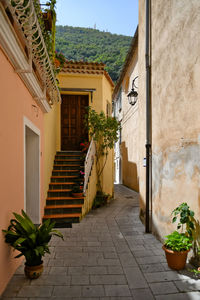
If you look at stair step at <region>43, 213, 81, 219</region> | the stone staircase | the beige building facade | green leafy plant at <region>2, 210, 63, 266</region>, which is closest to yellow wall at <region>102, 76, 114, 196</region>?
the stone staircase

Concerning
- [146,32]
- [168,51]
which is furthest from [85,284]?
[146,32]

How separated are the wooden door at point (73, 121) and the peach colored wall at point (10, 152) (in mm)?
5886

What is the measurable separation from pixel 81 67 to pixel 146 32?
4.35m

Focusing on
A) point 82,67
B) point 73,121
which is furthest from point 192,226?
point 82,67

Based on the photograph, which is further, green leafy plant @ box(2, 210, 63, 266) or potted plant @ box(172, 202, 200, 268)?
potted plant @ box(172, 202, 200, 268)

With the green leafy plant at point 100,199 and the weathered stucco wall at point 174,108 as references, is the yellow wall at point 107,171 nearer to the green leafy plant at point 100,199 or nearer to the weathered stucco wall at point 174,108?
the green leafy plant at point 100,199

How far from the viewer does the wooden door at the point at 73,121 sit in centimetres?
974

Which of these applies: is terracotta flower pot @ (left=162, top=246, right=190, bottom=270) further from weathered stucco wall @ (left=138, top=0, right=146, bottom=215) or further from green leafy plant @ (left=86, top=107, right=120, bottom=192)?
green leafy plant @ (left=86, top=107, right=120, bottom=192)

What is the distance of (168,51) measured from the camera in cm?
431

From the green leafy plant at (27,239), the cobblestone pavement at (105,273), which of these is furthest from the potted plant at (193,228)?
the green leafy plant at (27,239)

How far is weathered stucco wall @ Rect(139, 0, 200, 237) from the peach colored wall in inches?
114

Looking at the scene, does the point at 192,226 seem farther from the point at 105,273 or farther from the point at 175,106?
the point at 175,106

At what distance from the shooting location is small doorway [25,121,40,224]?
16.8ft

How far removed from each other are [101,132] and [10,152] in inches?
242
